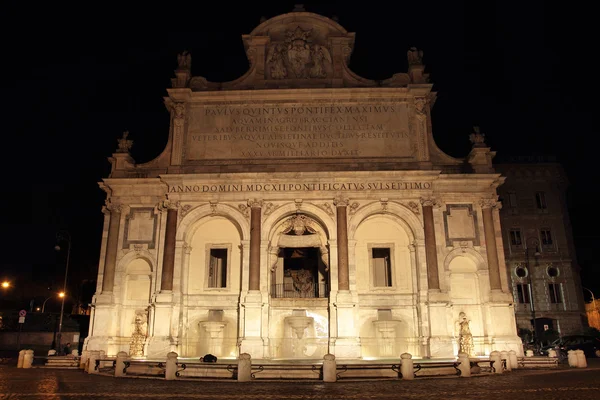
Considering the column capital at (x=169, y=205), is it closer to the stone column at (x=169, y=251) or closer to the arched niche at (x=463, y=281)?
the stone column at (x=169, y=251)

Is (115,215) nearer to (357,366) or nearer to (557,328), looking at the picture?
(357,366)

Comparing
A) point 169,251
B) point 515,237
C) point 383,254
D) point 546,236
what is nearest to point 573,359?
point 383,254

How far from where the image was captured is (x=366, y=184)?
29016 mm

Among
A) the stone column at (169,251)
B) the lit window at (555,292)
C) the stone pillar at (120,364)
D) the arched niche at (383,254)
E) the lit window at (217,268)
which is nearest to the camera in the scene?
the stone pillar at (120,364)

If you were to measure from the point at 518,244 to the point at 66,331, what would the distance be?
36.4m

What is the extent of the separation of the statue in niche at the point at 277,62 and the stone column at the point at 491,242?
1428 cm

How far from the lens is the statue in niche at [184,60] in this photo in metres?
32.0

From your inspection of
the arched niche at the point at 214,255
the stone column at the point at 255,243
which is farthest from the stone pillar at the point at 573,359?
the arched niche at the point at 214,255

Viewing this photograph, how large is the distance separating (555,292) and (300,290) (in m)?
23.4

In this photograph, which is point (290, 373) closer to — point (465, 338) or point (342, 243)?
point (342, 243)

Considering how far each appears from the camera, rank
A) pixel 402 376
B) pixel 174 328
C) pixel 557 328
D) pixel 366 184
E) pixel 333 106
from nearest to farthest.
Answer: pixel 402 376, pixel 174 328, pixel 366 184, pixel 333 106, pixel 557 328

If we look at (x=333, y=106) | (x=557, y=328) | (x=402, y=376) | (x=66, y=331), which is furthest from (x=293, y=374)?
(x=557, y=328)

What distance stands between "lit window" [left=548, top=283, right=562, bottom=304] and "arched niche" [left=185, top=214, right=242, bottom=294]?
27781 mm

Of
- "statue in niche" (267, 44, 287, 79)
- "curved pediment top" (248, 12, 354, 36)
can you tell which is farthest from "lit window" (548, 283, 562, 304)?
"statue in niche" (267, 44, 287, 79)
